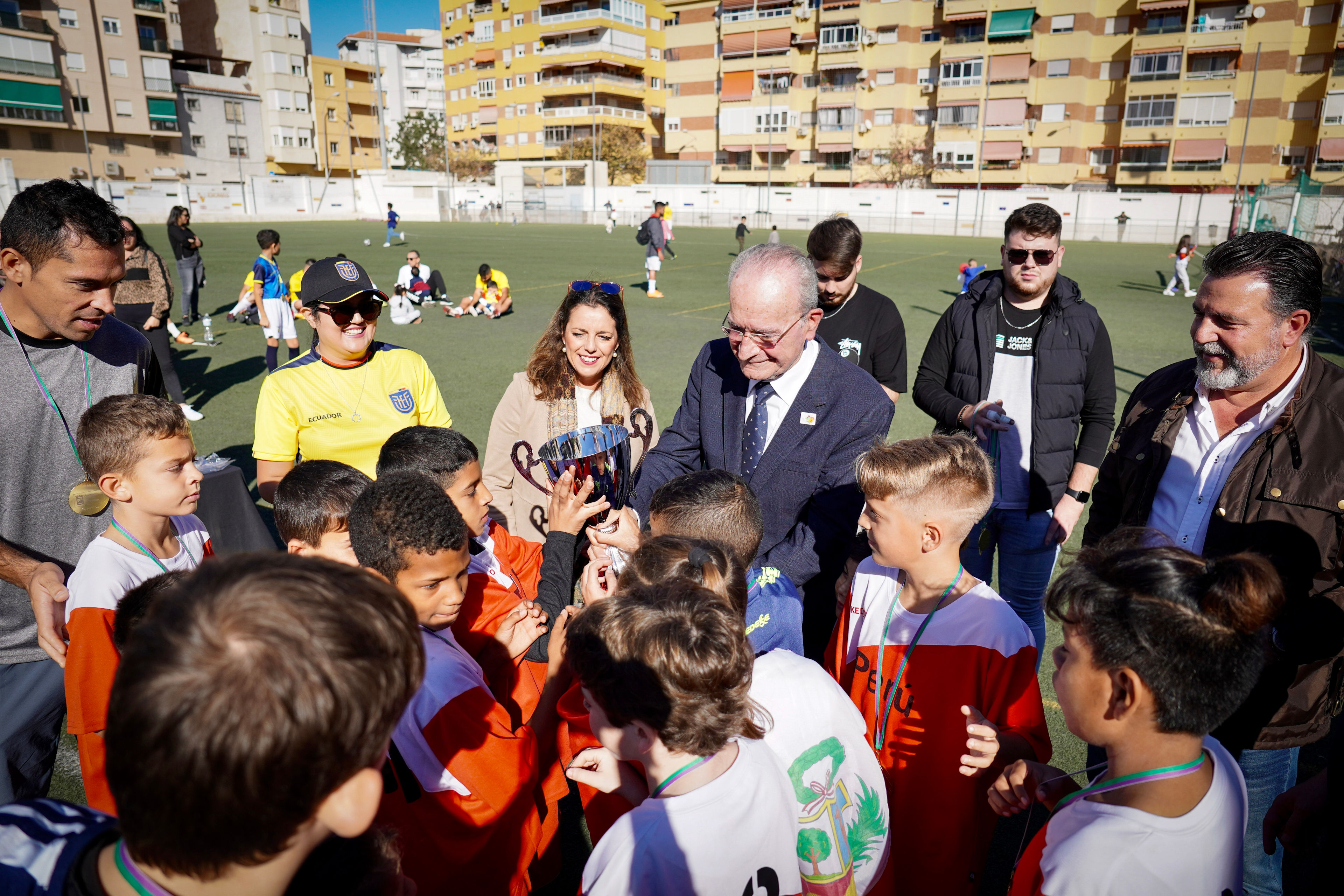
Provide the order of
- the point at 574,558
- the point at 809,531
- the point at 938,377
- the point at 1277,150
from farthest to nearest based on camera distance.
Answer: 1. the point at 1277,150
2. the point at 938,377
3. the point at 809,531
4. the point at 574,558

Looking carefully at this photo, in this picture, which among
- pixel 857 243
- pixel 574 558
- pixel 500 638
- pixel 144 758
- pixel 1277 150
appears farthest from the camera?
pixel 1277 150

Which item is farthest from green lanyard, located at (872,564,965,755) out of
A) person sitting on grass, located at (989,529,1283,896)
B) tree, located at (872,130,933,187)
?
tree, located at (872,130,933,187)

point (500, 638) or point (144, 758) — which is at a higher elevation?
point (144, 758)

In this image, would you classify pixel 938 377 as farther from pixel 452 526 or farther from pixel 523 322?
pixel 523 322

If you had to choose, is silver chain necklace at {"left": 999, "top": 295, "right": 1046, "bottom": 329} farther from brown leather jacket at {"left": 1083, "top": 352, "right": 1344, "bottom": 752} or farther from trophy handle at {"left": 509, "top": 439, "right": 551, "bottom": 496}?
trophy handle at {"left": 509, "top": 439, "right": 551, "bottom": 496}

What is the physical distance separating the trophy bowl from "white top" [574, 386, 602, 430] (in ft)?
2.11

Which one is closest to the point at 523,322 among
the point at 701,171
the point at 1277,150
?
the point at 701,171

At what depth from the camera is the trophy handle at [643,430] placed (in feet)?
12.7

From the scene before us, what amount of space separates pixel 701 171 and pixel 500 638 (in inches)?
2607

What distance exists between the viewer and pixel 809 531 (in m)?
2.91

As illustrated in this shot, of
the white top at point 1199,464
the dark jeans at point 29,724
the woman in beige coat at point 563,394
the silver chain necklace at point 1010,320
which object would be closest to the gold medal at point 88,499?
the dark jeans at point 29,724

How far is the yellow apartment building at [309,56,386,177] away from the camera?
82.6m

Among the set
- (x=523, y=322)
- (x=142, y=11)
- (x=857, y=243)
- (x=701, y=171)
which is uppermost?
(x=142, y=11)

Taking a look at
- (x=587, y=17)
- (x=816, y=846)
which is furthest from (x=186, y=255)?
(x=587, y=17)
